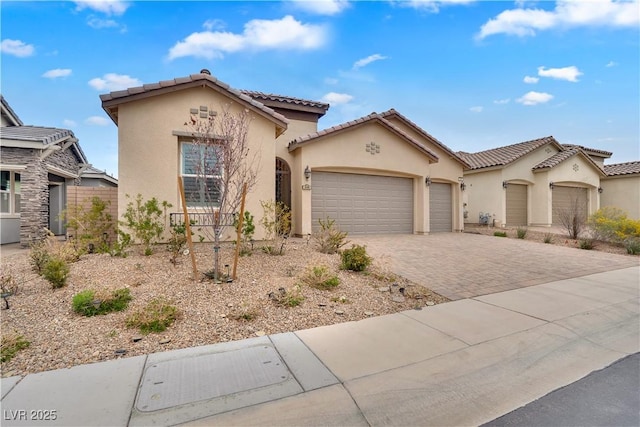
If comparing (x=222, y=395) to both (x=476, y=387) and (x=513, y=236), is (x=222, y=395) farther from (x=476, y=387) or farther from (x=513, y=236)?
(x=513, y=236)

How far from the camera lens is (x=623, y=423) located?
2660 millimetres

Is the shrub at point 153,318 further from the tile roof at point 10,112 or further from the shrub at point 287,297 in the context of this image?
the tile roof at point 10,112

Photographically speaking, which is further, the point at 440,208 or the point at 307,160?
the point at 440,208

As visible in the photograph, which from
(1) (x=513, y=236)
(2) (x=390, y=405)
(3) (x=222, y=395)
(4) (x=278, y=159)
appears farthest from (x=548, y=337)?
(1) (x=513, y=236)

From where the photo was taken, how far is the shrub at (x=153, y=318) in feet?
13.4

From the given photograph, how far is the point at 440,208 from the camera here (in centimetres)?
1588

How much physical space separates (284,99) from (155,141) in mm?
7686

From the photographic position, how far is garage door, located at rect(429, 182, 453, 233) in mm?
15539

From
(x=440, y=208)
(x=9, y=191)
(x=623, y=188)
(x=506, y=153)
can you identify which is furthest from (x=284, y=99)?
(x=623, y=188)

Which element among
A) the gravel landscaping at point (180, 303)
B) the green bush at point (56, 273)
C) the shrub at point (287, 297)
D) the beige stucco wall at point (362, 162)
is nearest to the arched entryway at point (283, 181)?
the beige stucco wall at point (362, 162)

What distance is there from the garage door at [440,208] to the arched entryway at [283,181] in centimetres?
740

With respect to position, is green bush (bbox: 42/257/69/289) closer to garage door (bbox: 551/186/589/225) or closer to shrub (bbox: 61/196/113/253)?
shrub (bbox: 61/196/113/253)

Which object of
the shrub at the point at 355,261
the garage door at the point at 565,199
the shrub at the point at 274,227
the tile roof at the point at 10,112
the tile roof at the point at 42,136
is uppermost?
the tile roof at the point at 10,112

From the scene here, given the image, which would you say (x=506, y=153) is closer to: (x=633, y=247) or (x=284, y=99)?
(x=633, y=247)
